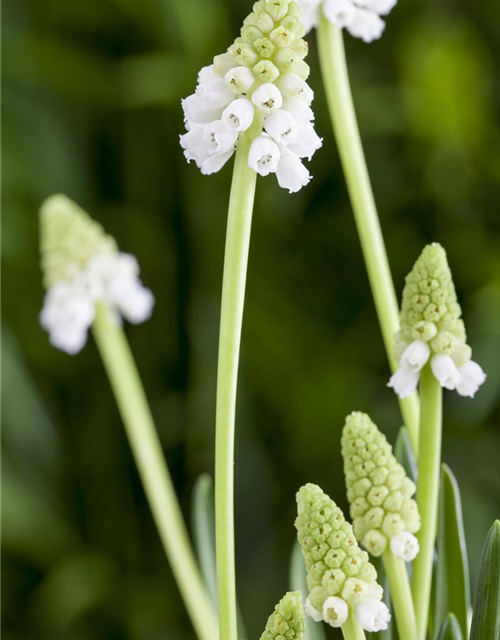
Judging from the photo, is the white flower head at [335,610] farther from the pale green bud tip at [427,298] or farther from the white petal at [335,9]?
the white petal at [335,9]

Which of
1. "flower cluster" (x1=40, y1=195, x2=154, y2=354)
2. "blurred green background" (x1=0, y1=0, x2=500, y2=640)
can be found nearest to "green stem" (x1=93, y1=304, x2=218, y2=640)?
"flower cluster" (x1=40, y1=195, x2=154, y2=354)

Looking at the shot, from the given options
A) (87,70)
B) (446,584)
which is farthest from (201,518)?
(87,70)

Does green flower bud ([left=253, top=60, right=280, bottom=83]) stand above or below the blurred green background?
below

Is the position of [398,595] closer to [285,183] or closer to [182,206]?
[285,183]

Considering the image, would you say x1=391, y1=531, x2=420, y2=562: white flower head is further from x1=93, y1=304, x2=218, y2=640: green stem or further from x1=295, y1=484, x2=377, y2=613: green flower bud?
x1=93, y1=304, x2=218, y2=640: green stem

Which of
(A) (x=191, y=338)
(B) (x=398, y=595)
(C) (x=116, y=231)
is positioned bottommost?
(B) (x=398, y=595)

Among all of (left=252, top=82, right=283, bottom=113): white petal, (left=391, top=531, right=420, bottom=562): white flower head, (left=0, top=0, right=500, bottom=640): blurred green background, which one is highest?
(left=0, top=0, right=500, bottom=640): blurred green background

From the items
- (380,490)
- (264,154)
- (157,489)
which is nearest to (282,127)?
(264,154)
